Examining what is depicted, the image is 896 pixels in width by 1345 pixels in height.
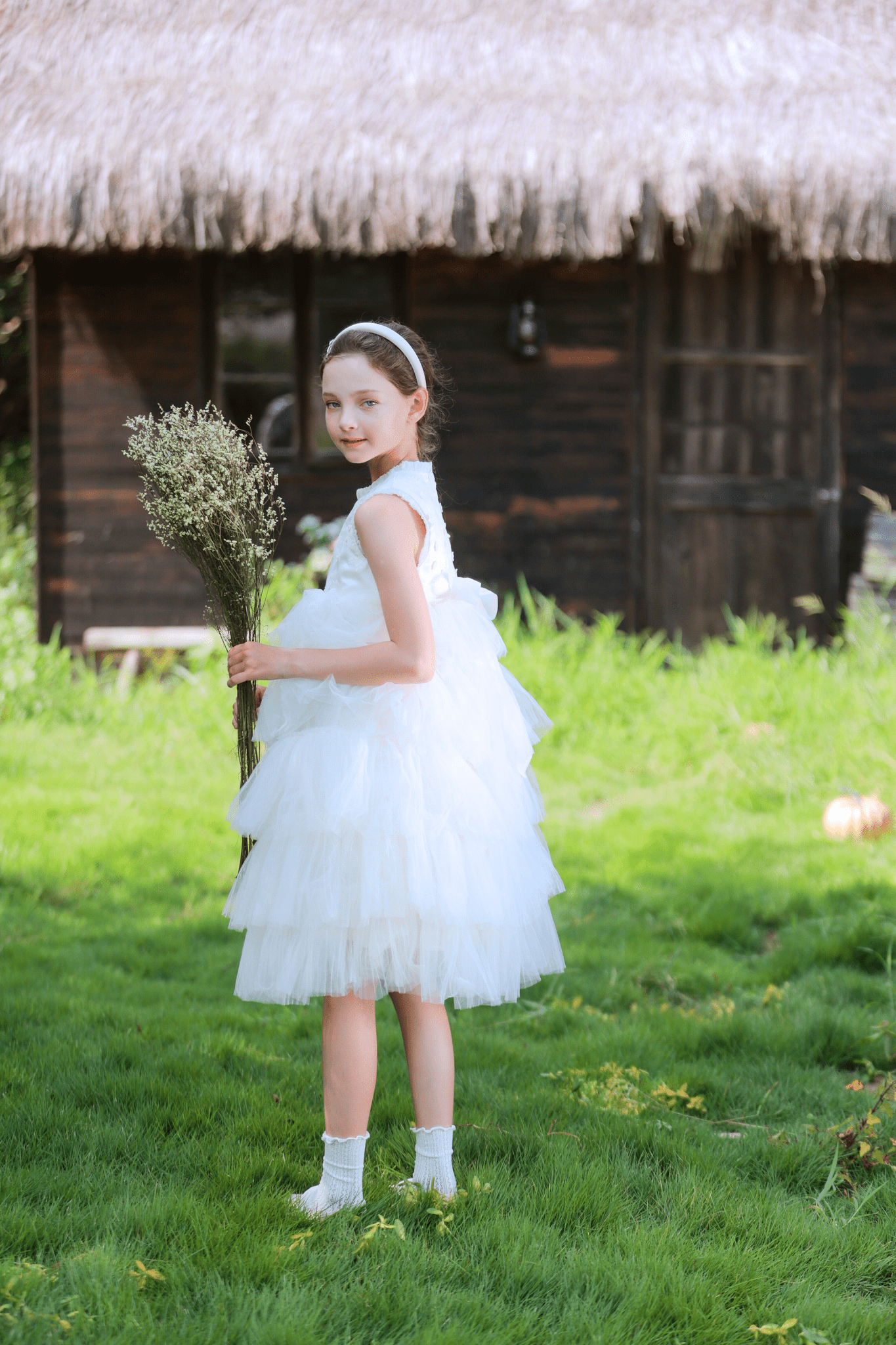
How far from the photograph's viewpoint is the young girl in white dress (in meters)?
1.85

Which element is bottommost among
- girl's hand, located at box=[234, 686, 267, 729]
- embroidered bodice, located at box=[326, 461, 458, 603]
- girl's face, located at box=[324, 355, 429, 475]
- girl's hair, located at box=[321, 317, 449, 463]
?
girl's hand, located at box=[234, 686, 267, 729]

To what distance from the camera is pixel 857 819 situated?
4.03 metres

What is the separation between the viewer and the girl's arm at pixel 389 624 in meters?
1.86

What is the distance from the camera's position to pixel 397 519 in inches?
74.6

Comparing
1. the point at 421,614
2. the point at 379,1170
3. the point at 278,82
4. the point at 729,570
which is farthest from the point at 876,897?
the point at 278,82

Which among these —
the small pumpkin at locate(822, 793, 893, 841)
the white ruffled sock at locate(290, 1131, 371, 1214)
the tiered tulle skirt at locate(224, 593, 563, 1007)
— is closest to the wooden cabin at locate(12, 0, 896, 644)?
the small pumpkin at locate(822, 793, 893, 841)

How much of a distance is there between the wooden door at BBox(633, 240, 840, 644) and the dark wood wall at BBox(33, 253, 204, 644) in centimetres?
286

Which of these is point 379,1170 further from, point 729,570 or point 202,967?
point 729,570

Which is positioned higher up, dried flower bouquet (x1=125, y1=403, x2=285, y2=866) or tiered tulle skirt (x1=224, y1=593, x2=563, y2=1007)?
dried flower bouquet (x1=125, y1=403, x2=285, y2=866)

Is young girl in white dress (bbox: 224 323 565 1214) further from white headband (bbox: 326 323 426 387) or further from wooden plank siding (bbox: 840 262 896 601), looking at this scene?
wooden plank siding (bbox: 840 262 896 601)

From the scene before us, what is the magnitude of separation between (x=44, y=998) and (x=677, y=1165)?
1635 millimetres

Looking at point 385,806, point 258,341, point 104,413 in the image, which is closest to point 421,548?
point 385,806

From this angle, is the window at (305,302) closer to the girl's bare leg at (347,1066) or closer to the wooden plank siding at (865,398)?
the wooden plank siding at (865,398)

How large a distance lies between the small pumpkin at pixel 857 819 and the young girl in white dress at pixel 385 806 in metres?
2.35
